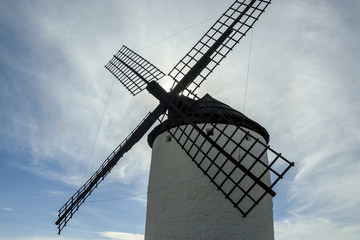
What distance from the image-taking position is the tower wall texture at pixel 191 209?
284 inches

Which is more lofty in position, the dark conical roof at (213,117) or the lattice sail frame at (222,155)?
the dark conical roof at (213,117)

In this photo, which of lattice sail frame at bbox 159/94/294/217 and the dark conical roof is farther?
the dark conical roof

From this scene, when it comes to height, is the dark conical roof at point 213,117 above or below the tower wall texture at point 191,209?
above

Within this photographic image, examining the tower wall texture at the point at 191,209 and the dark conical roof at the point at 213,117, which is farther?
the dark conical roof at the point at 213,117

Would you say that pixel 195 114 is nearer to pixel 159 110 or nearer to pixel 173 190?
pixel 159 110

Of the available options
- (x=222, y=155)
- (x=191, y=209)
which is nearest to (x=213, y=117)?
(x=222, y=155)

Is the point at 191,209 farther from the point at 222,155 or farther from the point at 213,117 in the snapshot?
the point at 213,117

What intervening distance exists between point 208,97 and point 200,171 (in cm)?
423

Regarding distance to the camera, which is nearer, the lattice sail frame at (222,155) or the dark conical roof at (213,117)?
the lattice sail frame at (222,155)

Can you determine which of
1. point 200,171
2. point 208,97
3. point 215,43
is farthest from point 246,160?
point 215,43

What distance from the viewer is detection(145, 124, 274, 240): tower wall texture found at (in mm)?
7203

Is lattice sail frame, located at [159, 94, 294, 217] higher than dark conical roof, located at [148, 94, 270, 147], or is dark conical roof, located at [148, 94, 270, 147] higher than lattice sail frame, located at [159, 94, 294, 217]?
dark conical roof, located at [148, 94, 270, 147]

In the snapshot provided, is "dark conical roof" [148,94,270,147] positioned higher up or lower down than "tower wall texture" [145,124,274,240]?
higher up

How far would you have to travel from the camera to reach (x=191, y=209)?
760cm
